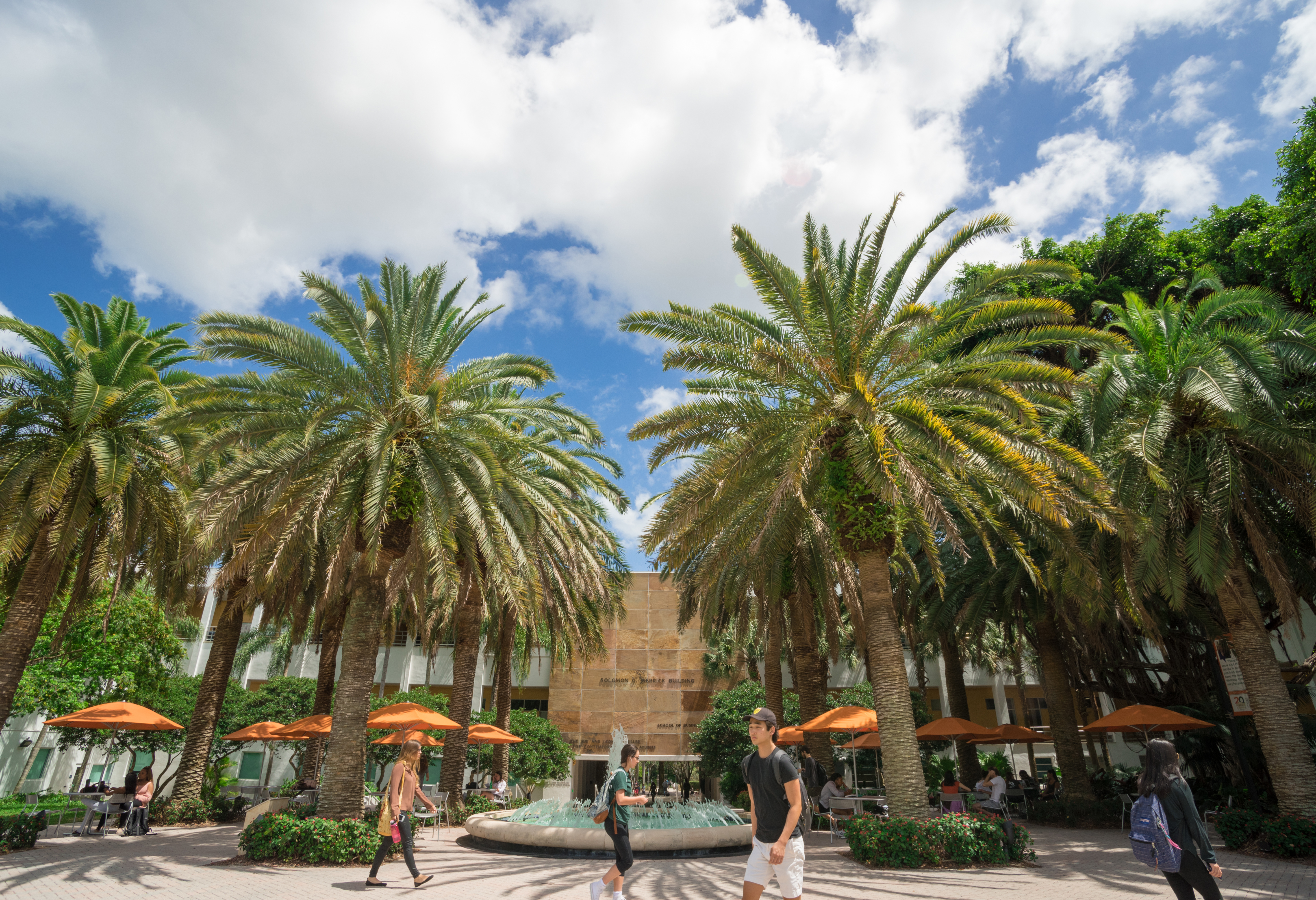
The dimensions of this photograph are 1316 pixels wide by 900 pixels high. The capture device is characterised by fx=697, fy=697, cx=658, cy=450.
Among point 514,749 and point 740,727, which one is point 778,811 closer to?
point 740,727

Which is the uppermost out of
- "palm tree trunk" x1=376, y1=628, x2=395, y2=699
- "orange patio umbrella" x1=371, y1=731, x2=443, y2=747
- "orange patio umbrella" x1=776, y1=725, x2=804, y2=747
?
"palm tree trunk" x1=376, y1=628, x2=395, y2=699

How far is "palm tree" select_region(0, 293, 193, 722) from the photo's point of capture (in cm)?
1301

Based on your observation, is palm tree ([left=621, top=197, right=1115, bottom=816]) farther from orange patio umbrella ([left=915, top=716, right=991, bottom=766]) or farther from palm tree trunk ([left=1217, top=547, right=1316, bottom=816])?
orange patio umbrella ([left=915, top=716, right=991, bottom=766])

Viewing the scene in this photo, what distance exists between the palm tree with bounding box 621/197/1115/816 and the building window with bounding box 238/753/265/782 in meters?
35.4

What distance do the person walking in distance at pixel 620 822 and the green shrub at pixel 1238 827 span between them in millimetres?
11334

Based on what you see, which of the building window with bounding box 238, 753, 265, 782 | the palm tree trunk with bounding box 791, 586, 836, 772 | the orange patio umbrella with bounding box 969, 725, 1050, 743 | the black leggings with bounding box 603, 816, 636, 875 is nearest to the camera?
the black leggings with bounding box 603, 816, 636, 875

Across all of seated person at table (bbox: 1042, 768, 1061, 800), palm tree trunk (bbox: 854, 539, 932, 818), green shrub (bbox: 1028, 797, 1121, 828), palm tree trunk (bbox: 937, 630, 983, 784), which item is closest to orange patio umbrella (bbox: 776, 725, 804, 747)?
palm tree trunk (bbox: 854, 539, 932, 818)

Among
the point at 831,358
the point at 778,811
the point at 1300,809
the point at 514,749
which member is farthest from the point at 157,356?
the point at 1300,809

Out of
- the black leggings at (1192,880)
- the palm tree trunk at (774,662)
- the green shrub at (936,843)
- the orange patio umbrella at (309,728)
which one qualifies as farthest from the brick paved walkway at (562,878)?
the palm tree trunk at (774,662)

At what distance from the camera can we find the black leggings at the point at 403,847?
9047mm

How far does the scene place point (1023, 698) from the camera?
1452 inches

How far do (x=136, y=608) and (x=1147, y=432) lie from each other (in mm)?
25603

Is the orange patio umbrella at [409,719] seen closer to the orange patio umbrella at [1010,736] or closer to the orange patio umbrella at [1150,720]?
the orange patio umbrella at [1010,736]

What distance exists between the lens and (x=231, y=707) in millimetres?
27984
